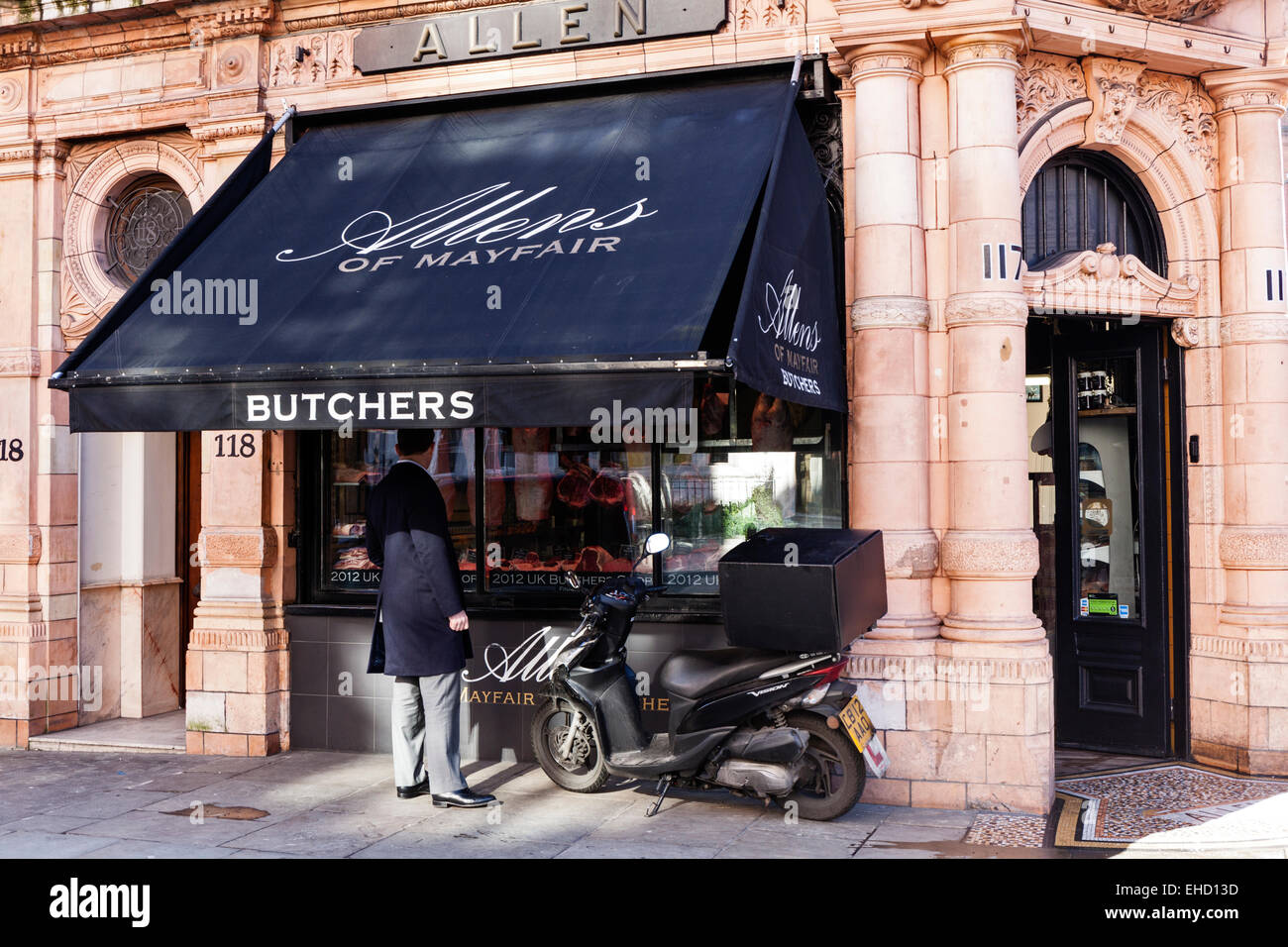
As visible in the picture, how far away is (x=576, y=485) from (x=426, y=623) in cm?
197

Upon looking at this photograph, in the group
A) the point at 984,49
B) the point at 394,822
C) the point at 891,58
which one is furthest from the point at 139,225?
the point at 984,49

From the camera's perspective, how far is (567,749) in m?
7.43

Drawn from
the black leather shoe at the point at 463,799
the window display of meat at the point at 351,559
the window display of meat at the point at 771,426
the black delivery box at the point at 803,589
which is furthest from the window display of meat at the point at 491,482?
the black delivery box at the point at 803,589

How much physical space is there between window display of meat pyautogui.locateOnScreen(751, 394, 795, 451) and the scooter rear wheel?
7.10ft

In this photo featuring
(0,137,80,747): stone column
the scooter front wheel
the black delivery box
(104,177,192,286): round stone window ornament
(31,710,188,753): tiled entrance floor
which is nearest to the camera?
the black delivery box

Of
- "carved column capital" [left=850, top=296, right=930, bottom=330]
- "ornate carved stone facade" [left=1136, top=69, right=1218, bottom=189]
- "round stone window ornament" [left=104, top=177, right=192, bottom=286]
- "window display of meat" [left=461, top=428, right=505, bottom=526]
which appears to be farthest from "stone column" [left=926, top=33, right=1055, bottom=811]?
"round stone window ornament" [left=104, top=177, right=192, bottom=286]

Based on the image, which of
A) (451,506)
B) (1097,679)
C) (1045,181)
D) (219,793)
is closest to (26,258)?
(451,506)

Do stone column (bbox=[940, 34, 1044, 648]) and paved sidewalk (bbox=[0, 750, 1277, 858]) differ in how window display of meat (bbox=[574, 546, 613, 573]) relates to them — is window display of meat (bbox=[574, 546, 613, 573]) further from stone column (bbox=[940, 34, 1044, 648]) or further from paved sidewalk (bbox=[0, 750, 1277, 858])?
stone column (bbox=[940, 34, 1044, 648])

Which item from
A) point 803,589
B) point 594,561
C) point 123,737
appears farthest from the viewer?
point 123,737

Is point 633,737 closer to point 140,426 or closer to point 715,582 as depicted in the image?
point 715,582

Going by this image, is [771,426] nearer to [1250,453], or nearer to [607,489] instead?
[607,489]

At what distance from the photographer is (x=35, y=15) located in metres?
9.52

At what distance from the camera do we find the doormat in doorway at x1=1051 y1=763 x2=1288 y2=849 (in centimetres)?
669

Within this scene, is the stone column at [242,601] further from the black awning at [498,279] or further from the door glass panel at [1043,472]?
the door glass panel at [1043,472]
